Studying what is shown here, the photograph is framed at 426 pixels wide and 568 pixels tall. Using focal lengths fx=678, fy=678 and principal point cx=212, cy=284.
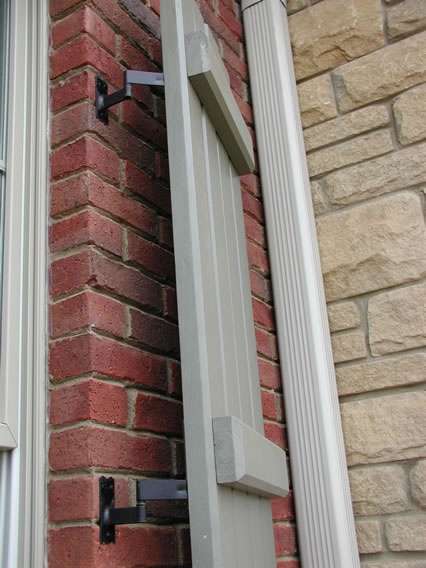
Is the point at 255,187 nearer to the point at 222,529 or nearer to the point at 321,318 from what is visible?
the point at 321,318

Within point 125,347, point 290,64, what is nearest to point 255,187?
point 290,64

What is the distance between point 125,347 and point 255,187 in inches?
38.3

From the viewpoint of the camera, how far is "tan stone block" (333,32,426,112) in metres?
2.19

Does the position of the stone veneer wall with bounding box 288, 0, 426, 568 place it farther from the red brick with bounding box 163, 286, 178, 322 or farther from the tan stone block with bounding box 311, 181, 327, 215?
the red brick with bounding box 163, 286, 178, 322

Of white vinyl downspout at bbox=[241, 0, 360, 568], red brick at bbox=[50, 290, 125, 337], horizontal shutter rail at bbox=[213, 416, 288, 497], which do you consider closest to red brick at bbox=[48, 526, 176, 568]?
horizontal shutter rail at bbox=[213, 416, 288, 497]

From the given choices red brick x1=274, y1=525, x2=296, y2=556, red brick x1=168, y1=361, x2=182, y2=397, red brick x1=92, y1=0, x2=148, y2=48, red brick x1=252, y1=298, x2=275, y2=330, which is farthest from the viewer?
red brick x1=252, y1=298, x2=275, y2=330

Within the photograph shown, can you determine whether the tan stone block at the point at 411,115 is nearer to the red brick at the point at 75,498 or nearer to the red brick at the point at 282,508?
the red brick at the point at 282,508

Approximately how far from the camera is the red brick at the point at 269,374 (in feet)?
6.40

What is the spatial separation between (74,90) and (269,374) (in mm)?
963

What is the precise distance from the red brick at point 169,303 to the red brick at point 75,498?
435 millimetres

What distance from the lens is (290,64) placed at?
2.37 meters

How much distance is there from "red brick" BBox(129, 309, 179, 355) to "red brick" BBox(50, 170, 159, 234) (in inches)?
8.7

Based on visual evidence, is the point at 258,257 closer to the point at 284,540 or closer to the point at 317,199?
the point at 317,199

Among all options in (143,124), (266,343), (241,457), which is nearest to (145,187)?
(143,124)
